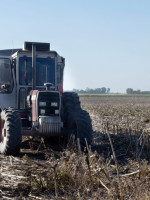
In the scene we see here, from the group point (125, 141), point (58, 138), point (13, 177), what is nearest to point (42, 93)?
point (58, 138)

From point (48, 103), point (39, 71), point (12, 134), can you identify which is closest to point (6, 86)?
point (39, 71)

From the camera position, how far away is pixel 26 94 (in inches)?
442

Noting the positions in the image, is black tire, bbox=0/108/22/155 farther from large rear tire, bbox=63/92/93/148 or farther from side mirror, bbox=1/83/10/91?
side mirror, bbox=1/83/10/91

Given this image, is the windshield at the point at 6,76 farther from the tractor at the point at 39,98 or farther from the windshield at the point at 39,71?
the windshield at the point at 39,71

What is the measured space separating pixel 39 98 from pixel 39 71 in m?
0.98

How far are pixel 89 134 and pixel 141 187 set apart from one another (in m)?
4.49

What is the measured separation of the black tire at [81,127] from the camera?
33.1ft

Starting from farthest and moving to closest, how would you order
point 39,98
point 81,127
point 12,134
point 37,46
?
point 37,46
point 39,98
point 81,127
point 12,134

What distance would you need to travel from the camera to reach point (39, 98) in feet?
34.4

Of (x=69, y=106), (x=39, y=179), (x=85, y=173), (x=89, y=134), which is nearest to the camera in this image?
(x=85, y=173)

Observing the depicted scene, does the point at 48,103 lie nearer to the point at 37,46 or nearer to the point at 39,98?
the point at 39,98

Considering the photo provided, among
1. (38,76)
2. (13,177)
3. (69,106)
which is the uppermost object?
(38,76)

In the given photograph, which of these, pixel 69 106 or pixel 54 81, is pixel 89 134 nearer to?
pixel 69 106

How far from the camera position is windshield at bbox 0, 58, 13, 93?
11.2 meters
